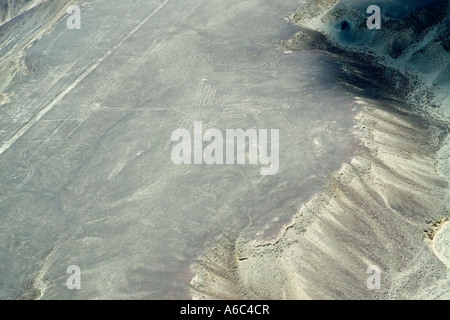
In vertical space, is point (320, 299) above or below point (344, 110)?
below

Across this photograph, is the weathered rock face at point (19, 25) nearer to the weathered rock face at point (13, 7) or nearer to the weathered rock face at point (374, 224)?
the weathered rock face at point (13, 7)

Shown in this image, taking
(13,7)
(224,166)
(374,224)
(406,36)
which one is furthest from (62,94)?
(406,36)

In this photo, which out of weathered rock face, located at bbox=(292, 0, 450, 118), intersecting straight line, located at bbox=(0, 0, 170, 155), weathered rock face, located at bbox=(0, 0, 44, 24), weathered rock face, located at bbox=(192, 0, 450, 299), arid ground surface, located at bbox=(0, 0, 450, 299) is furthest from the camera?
weathered rock face, located at bbox=(0, 0, 44, 24)

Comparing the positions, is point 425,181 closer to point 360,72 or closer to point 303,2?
point 360,72

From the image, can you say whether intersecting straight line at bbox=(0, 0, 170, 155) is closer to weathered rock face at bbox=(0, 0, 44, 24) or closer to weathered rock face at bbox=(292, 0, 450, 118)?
weathered rock face at bbox=(0, 0, 44, 24)

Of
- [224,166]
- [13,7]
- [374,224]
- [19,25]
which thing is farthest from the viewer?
[13,7]

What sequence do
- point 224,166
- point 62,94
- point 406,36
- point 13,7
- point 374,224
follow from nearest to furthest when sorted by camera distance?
point 374,224 < point 224,166 < point 62,94 < point 406,36 < point 13,7

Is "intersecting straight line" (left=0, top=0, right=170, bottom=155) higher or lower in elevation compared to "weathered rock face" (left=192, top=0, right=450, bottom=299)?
higher

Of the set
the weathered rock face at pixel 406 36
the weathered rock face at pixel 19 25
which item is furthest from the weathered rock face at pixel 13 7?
the weathered rock face at pixel 406 36

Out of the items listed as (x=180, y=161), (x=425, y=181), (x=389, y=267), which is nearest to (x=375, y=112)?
(x=425, y=181)

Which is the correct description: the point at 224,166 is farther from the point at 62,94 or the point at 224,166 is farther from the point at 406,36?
the point at 406,36

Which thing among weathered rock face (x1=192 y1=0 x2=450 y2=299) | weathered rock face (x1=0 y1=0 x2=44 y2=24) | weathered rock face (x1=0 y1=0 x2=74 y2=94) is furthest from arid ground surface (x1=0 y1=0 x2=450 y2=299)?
weathered rock face (x1=0 y1=0 x2=44 y2=24)
